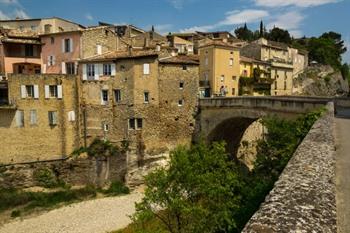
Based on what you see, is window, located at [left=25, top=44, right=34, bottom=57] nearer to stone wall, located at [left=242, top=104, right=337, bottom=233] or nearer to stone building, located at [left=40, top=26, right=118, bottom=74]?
stone building, located at [left=40, top=26, right=118, bottom=74]

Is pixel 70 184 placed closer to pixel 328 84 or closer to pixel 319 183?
pixel 319 183

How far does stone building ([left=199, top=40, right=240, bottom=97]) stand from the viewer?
150 feet

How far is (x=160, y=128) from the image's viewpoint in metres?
36.5

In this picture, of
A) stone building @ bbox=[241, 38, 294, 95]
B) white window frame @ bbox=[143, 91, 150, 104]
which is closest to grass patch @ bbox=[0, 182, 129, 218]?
white window frame @ bbox=[143, 91, 150, 104]

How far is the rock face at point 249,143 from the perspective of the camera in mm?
41588

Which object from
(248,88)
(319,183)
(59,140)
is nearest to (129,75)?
(59,140)

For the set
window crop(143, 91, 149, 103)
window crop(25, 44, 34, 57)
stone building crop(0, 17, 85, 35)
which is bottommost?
window crop(143, 91, 149, 103)

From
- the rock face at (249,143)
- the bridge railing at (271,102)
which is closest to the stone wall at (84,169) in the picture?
the bridge railing at (271,102)

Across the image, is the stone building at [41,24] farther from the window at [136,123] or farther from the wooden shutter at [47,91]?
the window at [136,123]

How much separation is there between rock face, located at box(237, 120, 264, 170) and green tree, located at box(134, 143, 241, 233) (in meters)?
22.5

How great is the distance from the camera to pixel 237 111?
33.0 metres

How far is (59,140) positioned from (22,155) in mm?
3834

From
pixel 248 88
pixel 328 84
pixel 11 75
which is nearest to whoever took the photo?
pixel 11 75

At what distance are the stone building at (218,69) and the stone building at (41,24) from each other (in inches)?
773
